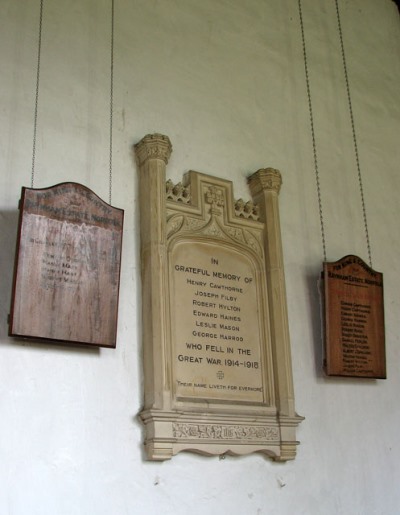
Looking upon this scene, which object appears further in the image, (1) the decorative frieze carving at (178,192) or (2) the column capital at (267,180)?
(2) the column capital at (267,180)

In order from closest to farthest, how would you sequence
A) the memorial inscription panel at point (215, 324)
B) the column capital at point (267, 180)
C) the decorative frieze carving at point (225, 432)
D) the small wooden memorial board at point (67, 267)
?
the small wooden memorial board at point (67, 267)
the decorative frieze carving at point (225, 432)
the memorial inscription panel at point (215, 324)
the column capital at point (267, 180)

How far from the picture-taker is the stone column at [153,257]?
153 inches

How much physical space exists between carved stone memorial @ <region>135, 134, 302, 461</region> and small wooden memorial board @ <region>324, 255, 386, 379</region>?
36 centimetres

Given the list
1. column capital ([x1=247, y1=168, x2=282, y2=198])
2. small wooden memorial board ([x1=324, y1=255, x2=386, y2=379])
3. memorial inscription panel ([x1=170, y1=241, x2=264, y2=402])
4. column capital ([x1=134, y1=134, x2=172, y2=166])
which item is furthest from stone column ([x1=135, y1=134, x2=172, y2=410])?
small wooden memorial board ([x1=324, y1=255, x2=386, y2=379])

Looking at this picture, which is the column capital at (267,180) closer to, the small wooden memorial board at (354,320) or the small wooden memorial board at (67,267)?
the small wooden memorial board at (354,320)

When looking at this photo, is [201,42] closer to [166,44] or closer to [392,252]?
[166,44]

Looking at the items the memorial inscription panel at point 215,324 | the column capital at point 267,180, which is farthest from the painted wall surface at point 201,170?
the memorial inscription panel at point 215,324

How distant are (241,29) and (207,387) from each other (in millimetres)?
2906

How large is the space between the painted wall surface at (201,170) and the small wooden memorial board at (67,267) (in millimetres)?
180

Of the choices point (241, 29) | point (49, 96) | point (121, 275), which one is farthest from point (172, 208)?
point (241, 29)

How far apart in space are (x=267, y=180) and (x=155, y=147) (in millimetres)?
892

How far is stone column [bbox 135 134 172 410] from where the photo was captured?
3.88 meters

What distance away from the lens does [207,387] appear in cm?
411

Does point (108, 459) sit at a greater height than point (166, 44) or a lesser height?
lesser
